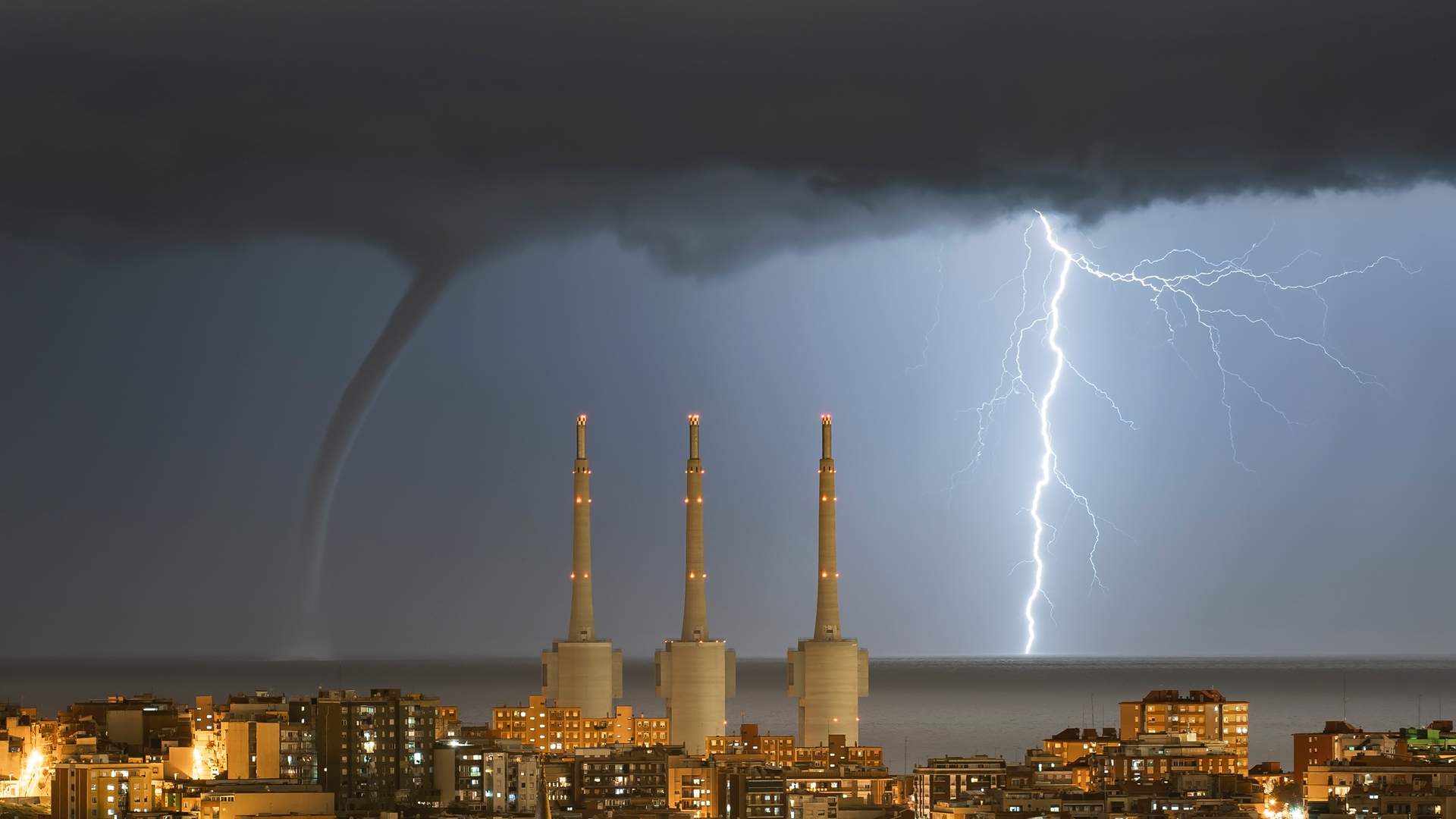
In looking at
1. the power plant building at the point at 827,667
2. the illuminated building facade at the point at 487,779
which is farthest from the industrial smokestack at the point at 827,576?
the illuminated building facade at the point at 487,779

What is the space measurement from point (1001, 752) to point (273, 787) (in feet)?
150

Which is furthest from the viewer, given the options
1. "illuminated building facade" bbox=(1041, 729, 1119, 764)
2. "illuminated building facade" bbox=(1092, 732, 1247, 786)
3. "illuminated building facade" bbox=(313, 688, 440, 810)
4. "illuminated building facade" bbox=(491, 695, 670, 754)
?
"illuminated building facade" bbox=(491, 695, 670, 754)

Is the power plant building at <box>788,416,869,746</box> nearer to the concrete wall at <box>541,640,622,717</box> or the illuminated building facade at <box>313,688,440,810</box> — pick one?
the concrete wall at <box>541,640,622,717</box>

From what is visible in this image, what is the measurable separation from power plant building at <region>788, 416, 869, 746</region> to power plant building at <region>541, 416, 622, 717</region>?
277 inches

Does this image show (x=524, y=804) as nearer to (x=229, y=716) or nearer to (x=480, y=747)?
(x=480, y=747)

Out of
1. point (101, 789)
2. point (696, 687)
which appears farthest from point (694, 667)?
point (101, 789)

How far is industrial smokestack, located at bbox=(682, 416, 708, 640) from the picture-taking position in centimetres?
8469

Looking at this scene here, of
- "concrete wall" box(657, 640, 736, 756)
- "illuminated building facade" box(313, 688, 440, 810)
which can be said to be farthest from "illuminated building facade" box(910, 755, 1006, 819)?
"concrete wall" box(657, 640, 736, 756)

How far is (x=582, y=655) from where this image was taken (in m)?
86.4

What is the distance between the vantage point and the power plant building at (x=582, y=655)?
284 feet

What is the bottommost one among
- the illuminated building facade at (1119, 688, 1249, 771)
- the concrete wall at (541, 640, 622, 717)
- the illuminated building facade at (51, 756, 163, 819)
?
the illuminated building facade at (51, 756, 163, 819)

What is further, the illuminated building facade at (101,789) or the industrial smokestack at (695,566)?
the industrial smokestack at (695,566)

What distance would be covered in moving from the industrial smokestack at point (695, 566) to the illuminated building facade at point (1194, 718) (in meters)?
15.0

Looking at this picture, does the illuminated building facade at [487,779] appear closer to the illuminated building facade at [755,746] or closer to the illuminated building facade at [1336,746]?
the illuminated building facade at [755,746]
